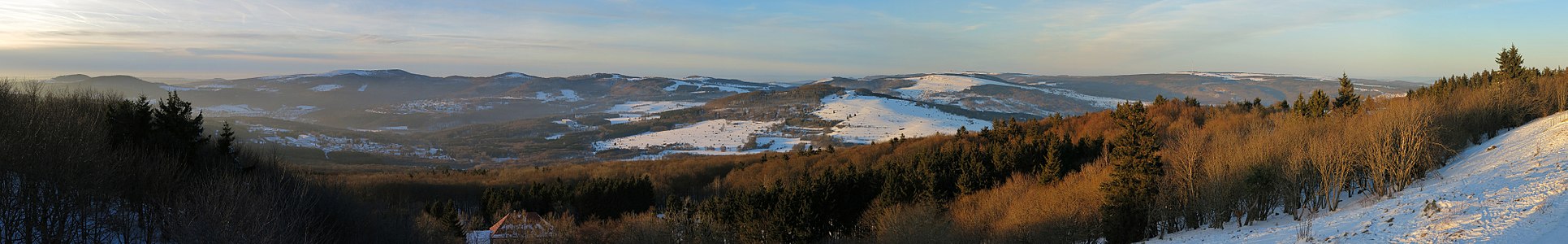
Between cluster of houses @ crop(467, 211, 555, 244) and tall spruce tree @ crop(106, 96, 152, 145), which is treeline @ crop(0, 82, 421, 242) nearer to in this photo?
tall spruce tree @ crop(106, 96, 152, 145)

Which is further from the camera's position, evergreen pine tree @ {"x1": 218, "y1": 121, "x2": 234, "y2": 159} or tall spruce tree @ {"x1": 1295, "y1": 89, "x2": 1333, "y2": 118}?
tall spruce tree @ {"x1": 1295, "y1": 89, "x2": 1333, "y2": 118}

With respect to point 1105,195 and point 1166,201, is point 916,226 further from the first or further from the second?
point 1166,201

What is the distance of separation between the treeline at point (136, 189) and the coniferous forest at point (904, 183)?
89 millimetres

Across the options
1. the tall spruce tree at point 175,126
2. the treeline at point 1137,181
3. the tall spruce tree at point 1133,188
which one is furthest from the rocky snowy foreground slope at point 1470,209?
the tall spruce tree at point 175,126

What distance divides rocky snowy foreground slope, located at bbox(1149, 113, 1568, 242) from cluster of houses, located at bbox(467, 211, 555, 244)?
1422 inches

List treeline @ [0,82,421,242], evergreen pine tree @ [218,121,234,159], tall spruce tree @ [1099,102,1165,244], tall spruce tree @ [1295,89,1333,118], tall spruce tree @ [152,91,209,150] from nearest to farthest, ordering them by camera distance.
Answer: treeline @ [0,82,421,242]
tall spruce tree @ [1099,102,1165,244]
tall spruce tree @ [152,91,209,150]
evergreen pine tree @ [218,121,234,159]
tall spruce tree @ [1295,89,1333,118]

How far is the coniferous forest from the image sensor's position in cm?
2280

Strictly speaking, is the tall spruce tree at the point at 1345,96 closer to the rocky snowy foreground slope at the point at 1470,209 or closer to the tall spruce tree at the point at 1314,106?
the tall spruce tree at the point at 1314,106

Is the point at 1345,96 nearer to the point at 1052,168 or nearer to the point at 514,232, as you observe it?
the point at 1052,168

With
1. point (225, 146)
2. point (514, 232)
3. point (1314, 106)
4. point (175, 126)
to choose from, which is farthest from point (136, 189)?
point (1314, 106)

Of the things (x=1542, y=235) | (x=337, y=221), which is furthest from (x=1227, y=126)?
(x=337, y=221)

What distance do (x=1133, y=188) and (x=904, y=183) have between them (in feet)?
49.3

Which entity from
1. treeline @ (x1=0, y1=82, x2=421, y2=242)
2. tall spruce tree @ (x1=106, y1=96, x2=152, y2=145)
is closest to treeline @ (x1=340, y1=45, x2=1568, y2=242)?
treeline @ (x1=0, y1=82, x2=421, y2=242)

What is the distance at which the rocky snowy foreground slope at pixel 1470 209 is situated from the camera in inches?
627
